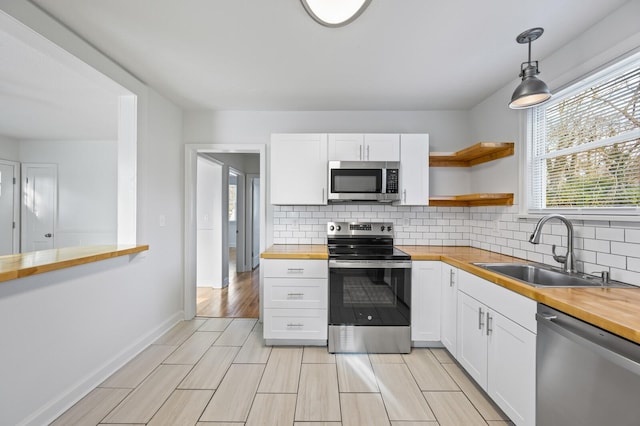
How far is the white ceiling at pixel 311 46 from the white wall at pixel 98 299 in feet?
1.19

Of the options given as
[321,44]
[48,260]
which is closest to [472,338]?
[321,44]

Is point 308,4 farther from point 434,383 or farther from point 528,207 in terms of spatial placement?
point 434,383

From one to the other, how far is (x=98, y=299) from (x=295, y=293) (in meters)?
1.50

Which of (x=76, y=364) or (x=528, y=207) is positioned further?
(x=528, y=207)

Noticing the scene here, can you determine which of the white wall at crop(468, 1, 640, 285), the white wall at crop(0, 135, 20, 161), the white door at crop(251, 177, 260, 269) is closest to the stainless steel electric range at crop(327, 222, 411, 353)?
the white wall at crop(468, 1, 640, 285)

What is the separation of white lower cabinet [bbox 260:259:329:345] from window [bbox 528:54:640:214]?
1.90 metres

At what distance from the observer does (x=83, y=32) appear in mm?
1845

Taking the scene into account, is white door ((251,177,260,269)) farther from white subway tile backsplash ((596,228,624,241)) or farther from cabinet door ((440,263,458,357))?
white subway tile backsplash ((596,228,624,241))

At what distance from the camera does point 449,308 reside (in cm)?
244

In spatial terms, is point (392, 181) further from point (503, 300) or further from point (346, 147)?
point (503, 300)

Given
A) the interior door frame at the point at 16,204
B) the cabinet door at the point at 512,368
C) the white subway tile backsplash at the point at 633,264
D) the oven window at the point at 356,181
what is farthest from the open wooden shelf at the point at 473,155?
the interior door frame at the point at 16,204

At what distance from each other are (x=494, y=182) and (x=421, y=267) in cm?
114

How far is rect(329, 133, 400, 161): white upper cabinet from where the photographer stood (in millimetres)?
2900

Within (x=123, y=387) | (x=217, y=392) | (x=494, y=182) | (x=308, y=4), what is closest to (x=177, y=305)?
(x=123, y=387)
